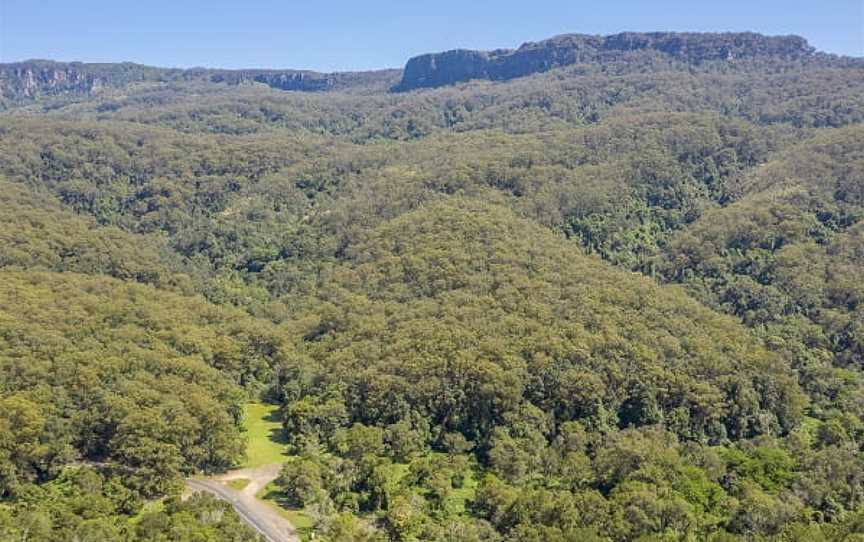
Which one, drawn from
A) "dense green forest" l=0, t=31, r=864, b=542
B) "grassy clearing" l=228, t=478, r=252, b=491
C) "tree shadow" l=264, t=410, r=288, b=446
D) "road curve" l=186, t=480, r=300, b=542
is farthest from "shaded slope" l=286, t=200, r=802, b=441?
"road curve" l=186, t=480, r=300, b=542

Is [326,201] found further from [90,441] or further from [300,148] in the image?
[90,441]

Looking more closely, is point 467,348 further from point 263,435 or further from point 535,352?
point 263,435

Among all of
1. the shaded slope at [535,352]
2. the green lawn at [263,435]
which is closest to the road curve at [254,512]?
the green lawn at [263,435]

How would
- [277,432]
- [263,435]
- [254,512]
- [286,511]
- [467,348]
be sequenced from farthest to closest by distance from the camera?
[277,432] < [467,348] < [263,435] < [286,511] < [254,512]

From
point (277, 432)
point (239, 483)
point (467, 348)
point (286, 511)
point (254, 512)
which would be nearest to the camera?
point (254, 512)

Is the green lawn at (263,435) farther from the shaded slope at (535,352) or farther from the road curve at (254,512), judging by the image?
the shaded slope at (535,352)

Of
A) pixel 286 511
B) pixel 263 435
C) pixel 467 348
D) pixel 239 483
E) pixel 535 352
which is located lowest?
pixel 263 435

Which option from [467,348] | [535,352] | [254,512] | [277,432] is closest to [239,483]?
[254,512]
